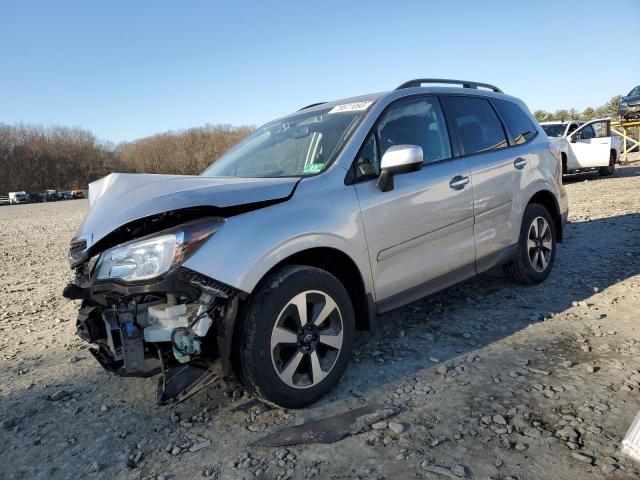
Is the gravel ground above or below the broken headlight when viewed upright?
below

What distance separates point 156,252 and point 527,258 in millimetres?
3461

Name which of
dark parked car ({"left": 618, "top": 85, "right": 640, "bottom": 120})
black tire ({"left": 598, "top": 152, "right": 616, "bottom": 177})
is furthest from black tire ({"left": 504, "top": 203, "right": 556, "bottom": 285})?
dark parked car ({"left": 618, "top": 85, "right": 640, "bottom": 120})

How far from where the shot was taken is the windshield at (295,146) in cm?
314

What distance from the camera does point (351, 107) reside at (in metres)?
3.44

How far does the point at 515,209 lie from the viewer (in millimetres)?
4184

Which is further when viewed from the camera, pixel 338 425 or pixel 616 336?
pixel 616 336

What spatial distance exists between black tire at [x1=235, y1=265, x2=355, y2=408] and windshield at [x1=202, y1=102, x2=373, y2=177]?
2.39ft

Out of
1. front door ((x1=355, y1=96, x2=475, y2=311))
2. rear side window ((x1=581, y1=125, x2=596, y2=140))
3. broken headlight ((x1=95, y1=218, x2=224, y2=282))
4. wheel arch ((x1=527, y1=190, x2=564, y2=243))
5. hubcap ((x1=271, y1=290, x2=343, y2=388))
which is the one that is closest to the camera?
broken headlight ((x1=95, y1=218, x2=224, y2=282))

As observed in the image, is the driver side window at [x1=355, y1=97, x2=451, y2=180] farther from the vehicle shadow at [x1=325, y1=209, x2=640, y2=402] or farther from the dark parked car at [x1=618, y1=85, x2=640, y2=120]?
the dark parked car at [x1=618, y1=85, x2=640, y2=120]

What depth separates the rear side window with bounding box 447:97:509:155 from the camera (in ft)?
12.7

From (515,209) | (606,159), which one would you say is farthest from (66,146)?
(515,209)

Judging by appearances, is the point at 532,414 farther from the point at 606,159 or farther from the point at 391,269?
the point at 606,159

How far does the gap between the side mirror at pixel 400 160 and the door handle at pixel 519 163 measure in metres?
1.68

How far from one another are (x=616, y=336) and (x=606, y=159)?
43.3ft
